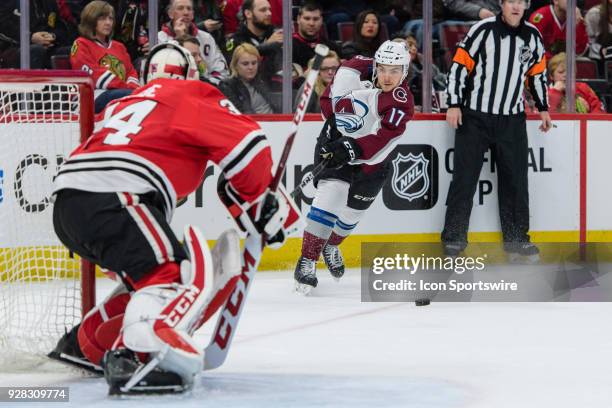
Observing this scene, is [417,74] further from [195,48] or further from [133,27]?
[133,27]

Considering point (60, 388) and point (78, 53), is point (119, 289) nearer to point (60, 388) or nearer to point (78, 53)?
point (60, 388)

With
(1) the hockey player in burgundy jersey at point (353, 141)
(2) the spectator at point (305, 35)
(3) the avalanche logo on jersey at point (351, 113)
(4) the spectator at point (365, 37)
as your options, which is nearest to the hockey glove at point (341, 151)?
(1) the hockey player in burgundy jersey at point (353, 141)

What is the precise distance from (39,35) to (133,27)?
0.40 meters

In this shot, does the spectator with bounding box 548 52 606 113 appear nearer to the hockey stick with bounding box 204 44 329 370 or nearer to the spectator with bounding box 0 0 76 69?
the spectator with bounding box 0 0 76 69

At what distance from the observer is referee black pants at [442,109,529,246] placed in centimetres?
591

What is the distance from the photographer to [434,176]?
19.8ft

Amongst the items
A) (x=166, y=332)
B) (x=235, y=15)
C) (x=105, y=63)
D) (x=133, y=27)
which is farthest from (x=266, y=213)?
(x=235, y=15)

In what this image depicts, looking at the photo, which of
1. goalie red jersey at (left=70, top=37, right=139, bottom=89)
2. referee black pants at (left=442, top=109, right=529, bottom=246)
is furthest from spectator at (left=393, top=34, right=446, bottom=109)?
Answer: goalie red jersey at (left=70, top=37, right=139, bottom=89)

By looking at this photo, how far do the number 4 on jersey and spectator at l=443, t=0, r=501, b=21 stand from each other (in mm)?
3175

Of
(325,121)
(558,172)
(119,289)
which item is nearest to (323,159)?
(325,121)

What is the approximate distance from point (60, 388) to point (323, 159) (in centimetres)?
213

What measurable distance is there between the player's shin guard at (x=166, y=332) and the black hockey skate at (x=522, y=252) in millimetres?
3121

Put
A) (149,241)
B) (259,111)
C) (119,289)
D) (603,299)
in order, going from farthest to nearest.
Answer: (259,111)
(603,299)
(119,289)
(149,241)

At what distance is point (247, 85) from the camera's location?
5770mm
